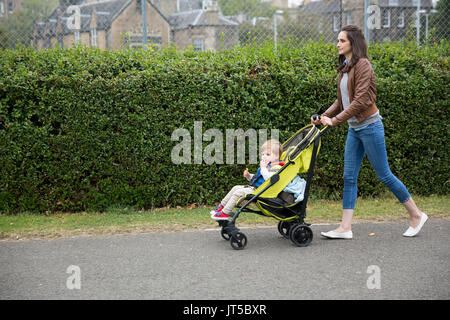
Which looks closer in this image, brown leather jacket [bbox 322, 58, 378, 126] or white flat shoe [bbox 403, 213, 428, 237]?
brown leather jacket [bbox 322, 58, 378, 126]

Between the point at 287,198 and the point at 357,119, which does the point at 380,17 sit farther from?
the point at 287,198

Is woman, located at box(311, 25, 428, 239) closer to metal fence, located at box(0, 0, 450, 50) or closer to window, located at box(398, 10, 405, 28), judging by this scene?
metal fence, located at box(0, 0, 450, 50)

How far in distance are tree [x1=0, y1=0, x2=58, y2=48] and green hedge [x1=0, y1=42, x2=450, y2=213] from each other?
0.52 metres

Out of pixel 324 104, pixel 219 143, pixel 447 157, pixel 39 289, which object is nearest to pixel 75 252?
pixel 39 289

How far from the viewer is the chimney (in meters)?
9.25

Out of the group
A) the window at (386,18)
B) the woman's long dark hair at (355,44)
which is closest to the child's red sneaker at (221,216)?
the woman's long dark hair at (355,44)

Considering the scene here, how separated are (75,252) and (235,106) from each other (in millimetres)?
3219

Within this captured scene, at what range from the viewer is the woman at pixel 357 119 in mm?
5035

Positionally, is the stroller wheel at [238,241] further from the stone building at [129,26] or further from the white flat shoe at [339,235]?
the stone building at [129,26]

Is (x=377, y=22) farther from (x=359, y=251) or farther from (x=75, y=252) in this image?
(x=75, y=252)

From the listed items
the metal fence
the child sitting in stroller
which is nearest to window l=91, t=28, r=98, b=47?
the metal fence

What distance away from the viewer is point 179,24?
8.65 m

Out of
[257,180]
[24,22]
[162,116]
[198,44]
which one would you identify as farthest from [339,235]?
[24,22]

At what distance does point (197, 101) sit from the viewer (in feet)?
22.9
